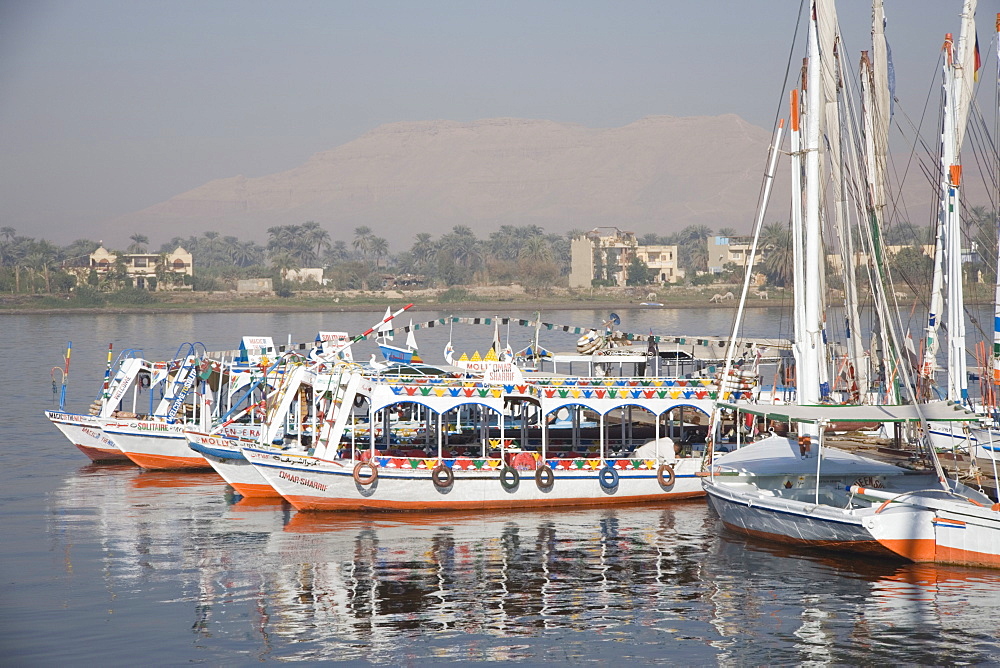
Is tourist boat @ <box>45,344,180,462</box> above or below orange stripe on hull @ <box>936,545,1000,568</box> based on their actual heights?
above

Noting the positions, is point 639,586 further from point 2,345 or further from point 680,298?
point 680,298

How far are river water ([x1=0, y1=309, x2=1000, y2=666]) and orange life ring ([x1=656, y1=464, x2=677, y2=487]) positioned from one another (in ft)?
2.95

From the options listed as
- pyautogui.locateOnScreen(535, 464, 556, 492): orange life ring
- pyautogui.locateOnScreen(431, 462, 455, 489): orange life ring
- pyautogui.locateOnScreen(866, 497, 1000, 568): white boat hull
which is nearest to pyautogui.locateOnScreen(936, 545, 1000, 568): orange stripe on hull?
pyautogui.locateOnScreen(866, 497, 1000, 568): white boat hull

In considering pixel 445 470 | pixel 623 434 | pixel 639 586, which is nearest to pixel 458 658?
pixel 639 586

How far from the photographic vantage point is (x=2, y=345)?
108 metres

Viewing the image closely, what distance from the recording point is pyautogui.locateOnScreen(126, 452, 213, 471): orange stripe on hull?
Result: 4028 cm

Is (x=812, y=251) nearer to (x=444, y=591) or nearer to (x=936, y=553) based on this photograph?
(x=936, y=553)

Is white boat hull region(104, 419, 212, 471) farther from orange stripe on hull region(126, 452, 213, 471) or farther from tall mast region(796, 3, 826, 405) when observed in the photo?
tall mast region(796, 3, 826, 405)

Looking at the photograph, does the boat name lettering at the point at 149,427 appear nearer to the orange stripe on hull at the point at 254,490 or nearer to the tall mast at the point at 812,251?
the orange stripe on hull at the point at 254,490

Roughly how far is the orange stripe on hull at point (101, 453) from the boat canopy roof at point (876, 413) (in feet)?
82.2

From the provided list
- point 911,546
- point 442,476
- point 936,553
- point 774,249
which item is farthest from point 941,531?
point 774,249

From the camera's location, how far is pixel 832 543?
26.6m

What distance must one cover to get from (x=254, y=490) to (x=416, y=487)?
573 cm

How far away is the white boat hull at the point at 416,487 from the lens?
31625mm
